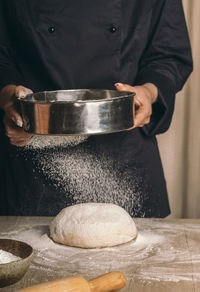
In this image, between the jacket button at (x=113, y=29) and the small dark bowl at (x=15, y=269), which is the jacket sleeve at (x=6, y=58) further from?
the small dark bowl at (x=15, y=269)

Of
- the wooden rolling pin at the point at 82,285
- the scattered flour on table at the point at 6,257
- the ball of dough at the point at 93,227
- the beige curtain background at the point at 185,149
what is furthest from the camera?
the beige curtain background at the point at 185,149

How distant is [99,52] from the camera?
1718 millimetres

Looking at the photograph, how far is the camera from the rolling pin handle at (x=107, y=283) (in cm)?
106

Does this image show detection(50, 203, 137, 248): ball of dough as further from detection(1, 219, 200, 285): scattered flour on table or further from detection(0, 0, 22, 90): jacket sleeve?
detection(0, 0, 22, 90): jacket sleeve

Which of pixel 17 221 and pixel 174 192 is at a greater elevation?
pixel 17 221

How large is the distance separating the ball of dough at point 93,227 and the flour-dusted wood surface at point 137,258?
21 mm

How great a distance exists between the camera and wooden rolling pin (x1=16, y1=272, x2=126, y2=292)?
1.00m

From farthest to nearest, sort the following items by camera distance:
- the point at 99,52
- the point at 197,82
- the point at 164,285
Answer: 1. the point at 197,82
2. the point at 99,52
3. the point at 164,285

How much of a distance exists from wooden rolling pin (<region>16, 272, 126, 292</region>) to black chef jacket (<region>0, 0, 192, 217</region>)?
0.69 m

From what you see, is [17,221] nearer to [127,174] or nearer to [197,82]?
[127,174]

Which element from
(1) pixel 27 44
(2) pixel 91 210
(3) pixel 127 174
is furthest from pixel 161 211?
(1) pixel 27 44

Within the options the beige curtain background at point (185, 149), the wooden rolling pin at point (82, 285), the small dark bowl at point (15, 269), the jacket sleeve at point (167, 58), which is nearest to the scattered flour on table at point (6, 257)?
the small dark bowl at point (15, 269)

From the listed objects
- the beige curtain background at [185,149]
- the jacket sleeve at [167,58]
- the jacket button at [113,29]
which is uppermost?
the jacket button at [113,29]

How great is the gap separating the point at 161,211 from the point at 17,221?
0.53 metres
